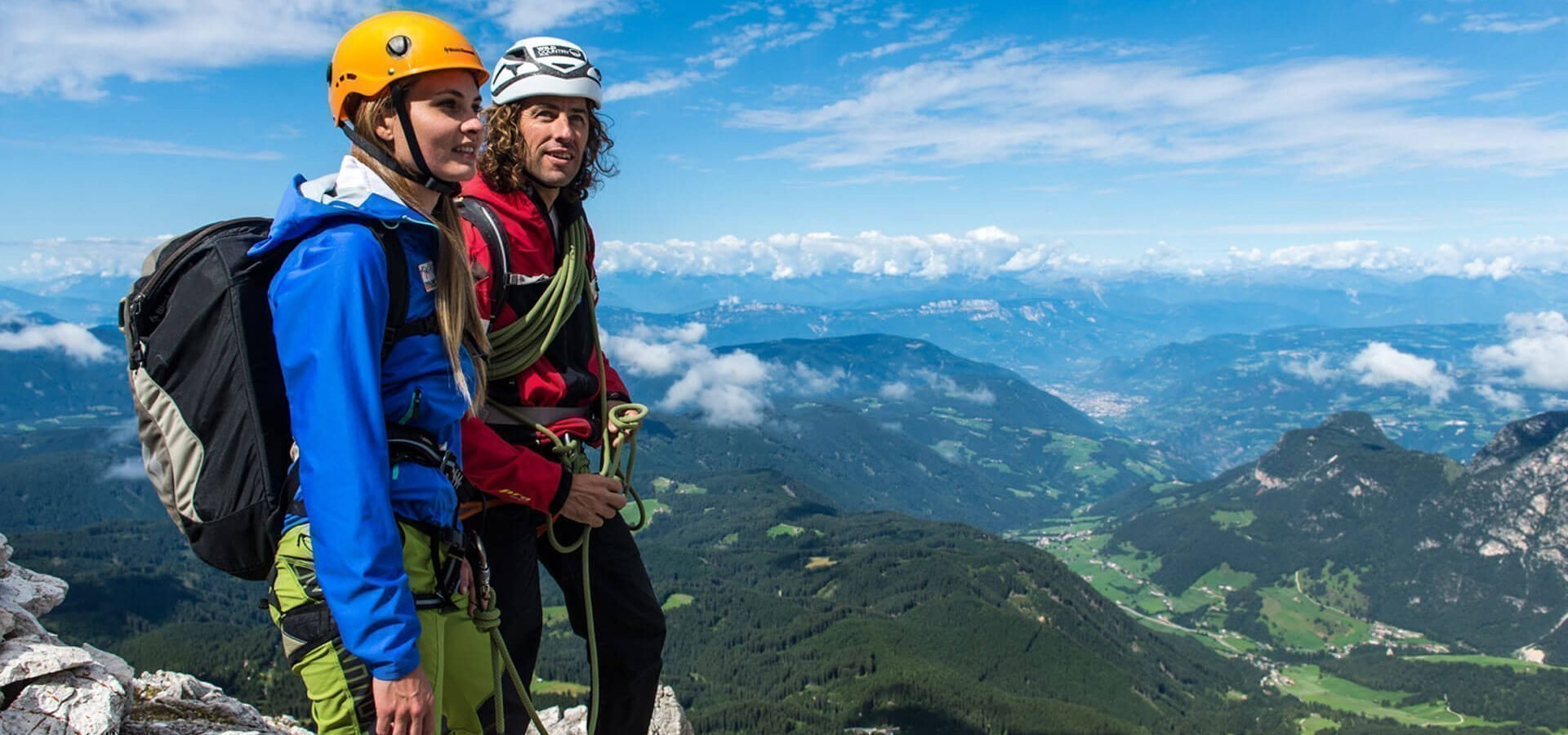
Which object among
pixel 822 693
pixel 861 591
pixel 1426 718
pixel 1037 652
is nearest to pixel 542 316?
pixel 822 693

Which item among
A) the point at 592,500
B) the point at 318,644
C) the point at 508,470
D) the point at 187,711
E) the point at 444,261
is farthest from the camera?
the point at 187,711

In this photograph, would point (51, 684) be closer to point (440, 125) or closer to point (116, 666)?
point (116, 666)

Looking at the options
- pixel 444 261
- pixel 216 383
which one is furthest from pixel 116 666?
pixel 444 261

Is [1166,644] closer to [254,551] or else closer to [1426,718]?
[1426,718]

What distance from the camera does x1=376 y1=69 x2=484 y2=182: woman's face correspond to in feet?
12.0

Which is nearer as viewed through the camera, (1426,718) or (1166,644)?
(1426,718)

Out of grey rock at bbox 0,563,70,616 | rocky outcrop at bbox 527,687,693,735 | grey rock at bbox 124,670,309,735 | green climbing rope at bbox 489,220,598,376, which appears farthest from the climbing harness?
rocky outcrop at bbox 527,687,693,735

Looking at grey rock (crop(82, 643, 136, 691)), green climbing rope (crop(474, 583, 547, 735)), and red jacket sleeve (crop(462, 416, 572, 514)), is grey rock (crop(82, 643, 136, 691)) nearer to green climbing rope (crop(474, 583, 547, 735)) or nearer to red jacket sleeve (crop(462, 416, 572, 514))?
green climbing rope (crop(474, 583, 547, 735))

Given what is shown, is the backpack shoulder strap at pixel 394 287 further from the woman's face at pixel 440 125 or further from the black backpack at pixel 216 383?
the woman's face at pixel 440 125

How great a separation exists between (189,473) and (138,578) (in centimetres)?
21290

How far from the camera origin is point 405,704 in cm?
334

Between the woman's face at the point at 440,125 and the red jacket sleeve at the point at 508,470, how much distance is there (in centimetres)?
128

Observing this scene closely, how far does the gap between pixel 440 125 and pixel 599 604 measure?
3.62 m

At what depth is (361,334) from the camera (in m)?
3.10
